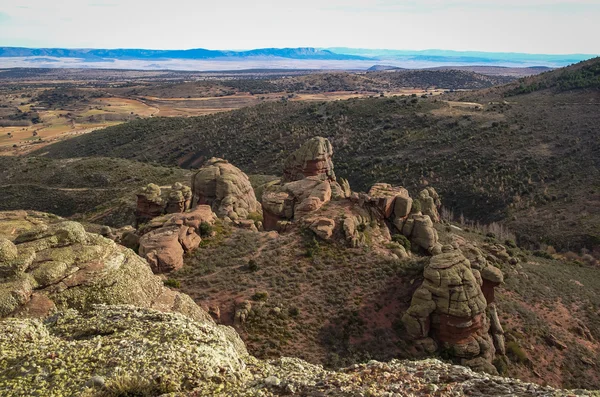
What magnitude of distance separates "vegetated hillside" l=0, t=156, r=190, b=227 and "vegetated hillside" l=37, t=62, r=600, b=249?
2557cm

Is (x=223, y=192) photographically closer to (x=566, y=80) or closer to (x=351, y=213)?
(x=351, y=213)

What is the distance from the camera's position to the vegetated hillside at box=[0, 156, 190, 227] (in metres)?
69.6

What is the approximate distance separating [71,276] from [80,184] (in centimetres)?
7080

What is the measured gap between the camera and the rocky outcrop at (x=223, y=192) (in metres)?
46.5

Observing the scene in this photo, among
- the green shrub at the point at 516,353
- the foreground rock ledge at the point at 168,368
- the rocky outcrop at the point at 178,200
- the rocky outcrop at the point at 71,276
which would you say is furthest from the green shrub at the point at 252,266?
the green shrub at the point at 516,353

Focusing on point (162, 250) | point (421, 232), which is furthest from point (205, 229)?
point (421, 232)

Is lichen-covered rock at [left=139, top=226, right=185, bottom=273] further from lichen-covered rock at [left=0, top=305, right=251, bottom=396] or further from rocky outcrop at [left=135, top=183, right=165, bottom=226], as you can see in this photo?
lichen-covered rock at [left=0, top=305, right=251, bottom=396]

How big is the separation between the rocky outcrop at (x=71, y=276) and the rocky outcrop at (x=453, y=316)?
1518cm

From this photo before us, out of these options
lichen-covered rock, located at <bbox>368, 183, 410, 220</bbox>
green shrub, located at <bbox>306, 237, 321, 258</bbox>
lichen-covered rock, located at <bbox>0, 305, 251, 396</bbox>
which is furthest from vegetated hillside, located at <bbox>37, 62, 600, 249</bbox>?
lichen-covered rock, located at <bbox>0, 305, 251, 396</bbox>

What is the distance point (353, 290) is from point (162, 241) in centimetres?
1589

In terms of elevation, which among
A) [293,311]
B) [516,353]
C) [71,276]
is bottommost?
[516,353]

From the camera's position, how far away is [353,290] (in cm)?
3231

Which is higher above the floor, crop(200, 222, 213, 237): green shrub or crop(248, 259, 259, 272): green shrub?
crop(200, 222, 213, 237): green shrub

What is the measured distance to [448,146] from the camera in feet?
307
